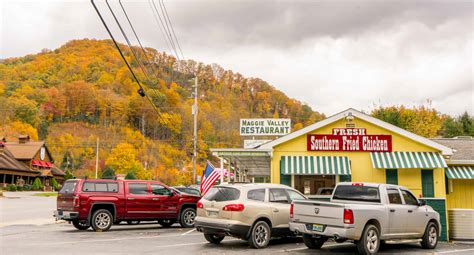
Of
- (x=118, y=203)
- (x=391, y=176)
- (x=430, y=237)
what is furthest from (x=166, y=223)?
(x=430, y=237)

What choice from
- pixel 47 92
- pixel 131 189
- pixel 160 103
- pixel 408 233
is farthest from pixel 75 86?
pixel 408 233

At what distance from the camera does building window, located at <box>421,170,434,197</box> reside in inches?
725

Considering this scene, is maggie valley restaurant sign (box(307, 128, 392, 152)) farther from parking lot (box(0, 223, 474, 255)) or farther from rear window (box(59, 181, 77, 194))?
rear window (box(59, 181, 77, 194))

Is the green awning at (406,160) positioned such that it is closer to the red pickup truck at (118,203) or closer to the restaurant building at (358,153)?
the restaurant building at (358,153)

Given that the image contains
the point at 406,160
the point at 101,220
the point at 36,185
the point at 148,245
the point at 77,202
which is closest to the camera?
the point at 148,245

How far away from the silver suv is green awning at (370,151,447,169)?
247 inches

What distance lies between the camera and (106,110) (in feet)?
443

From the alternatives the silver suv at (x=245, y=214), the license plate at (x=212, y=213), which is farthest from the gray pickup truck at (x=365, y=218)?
the license plate at (x=212, y=213)

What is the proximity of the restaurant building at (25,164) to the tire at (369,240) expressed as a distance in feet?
188

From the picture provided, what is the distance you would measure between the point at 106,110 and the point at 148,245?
12740 centimetres

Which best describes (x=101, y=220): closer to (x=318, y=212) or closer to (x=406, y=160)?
(x=318, y=212)

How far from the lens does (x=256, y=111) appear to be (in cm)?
9300

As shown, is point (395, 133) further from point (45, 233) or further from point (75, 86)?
point (75, 86)

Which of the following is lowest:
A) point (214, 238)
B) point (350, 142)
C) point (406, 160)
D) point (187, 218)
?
point (214, 238)
